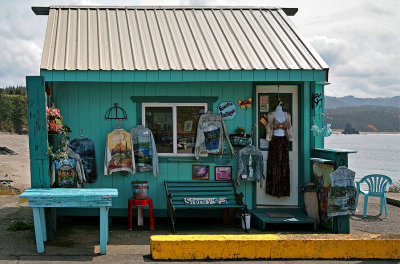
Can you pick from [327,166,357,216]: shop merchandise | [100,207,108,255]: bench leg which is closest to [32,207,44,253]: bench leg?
[100,207,108,255]: bench leg

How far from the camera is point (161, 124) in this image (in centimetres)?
1005

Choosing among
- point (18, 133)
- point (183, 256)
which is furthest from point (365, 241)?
point (18, 133)

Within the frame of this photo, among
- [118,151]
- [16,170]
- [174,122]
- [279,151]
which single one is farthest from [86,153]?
[16,170]

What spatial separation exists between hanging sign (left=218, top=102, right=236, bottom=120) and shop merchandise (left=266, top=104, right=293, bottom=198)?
72 cm

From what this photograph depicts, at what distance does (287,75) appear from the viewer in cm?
924

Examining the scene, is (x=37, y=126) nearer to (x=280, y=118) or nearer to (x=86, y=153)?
(x=86, y=153)

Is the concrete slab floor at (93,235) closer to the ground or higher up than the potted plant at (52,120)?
closer to the ground

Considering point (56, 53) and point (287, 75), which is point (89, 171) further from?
point (287, 75)

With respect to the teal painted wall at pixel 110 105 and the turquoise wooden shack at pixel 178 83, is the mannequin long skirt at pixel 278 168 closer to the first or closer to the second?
the turquoise wooden shack at pixel 178 83

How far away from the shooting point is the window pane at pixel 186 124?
10.1m

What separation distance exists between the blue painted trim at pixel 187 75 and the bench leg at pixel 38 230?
2398 millimetres

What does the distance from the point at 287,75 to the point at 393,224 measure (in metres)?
3.84

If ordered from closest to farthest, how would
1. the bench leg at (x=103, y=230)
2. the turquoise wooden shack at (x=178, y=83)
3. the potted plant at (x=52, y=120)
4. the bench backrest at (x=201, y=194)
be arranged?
1. the bench leg at (x=103, y=230)
2. the potted plant at (x=52, y=120)
3. the turquoise wooden shack at (x=178, y=83)
4. the bench backrest at (x=201, y=194)

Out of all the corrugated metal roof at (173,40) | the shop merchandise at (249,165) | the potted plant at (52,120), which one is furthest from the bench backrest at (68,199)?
the shop merchandise at (249,165)
